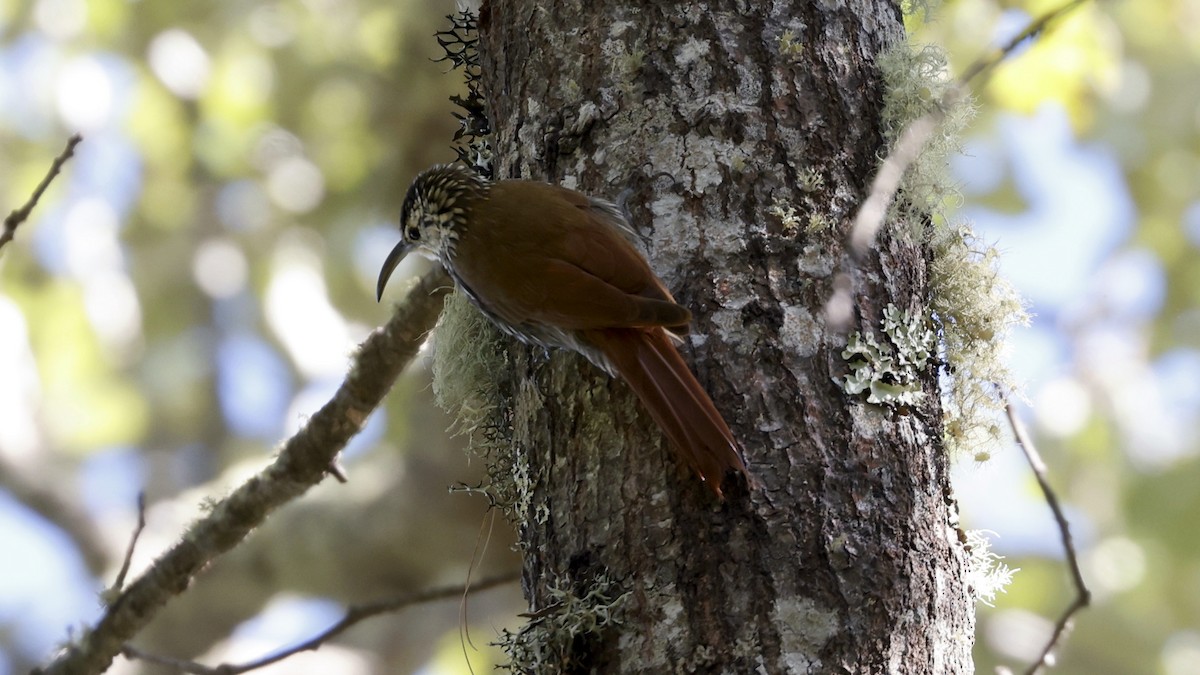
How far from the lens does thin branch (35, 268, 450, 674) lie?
2959 millimetres

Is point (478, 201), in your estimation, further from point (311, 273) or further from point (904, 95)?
point (311, 273)

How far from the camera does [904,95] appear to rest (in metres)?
2.33

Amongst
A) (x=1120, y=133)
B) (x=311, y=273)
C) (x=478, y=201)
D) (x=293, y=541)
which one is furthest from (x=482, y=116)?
(x=1120, y=133)

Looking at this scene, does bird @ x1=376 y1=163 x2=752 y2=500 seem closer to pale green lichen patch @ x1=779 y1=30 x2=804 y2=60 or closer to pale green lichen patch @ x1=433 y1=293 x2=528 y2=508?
pale green lichen patch @ x1=433 y1=293 x2=528 y2=508

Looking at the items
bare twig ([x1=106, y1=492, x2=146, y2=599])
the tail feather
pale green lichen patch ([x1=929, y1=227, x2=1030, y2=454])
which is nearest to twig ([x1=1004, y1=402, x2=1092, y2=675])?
the tail feather

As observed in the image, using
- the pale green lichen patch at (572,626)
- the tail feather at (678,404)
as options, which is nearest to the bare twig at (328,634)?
the pale green lichen patch at (572,626)

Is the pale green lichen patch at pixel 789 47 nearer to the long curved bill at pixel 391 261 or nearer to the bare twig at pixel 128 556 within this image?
the long curved bill at pixel 391 261

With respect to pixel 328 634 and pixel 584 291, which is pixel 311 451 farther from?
pixel 584 291

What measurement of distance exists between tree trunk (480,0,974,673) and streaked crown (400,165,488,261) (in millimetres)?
289

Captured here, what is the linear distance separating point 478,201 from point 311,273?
16.1 feet

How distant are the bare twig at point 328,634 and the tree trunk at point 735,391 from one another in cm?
60

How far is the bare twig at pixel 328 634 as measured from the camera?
261 centimetres

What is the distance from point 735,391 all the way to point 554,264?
2.02 feet

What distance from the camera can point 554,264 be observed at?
2.50 metres
